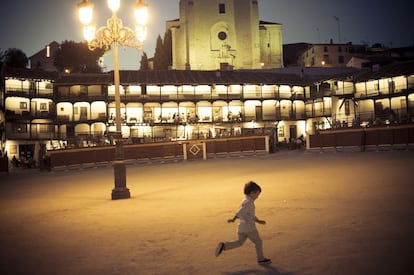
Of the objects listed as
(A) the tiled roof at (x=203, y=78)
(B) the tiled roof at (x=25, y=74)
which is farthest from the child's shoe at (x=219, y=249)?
(B) the tiled roof at (x=25, y=74)

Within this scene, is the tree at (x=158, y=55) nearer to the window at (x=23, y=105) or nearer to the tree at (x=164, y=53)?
the tree at (x=164, y=53)

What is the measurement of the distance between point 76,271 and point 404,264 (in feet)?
13.6

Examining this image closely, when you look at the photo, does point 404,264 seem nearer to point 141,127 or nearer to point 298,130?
point 141,127

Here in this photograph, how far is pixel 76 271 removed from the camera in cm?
520

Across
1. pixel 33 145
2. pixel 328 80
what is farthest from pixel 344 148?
pixel 33 145

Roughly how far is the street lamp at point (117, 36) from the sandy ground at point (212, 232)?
2.59 ft

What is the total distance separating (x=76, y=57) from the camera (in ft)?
241

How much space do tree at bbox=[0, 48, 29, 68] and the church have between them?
2866 cm

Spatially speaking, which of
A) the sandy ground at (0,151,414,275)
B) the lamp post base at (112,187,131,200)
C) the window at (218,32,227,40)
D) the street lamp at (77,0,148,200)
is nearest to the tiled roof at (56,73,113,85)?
the window at (218,32,227,40)

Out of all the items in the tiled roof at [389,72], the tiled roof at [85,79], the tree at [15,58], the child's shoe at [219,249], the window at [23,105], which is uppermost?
the tree at [15,58]

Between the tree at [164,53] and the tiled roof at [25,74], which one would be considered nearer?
the tiled roof at [25,74]

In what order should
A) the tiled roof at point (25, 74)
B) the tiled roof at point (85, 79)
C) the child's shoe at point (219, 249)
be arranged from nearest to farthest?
the child's shoe at point (219, 249) < the tiled roof at point (25, 74) < the tiled roof at point (85, 79)

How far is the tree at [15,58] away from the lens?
6862 centimetres

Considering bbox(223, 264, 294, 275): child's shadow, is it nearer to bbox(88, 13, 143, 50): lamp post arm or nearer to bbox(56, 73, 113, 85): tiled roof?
bbox(88, 13, 143, 50): lamp post arm
